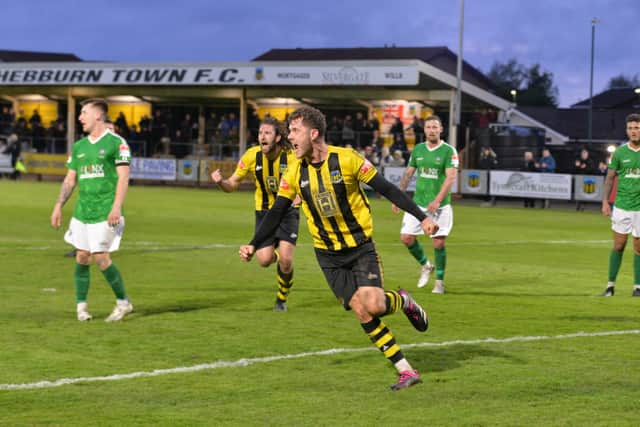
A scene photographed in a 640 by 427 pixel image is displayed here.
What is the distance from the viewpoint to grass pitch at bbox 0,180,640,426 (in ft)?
22.9

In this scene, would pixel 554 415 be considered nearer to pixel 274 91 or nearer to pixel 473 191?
pixel 473 191

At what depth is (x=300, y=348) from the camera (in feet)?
30.5

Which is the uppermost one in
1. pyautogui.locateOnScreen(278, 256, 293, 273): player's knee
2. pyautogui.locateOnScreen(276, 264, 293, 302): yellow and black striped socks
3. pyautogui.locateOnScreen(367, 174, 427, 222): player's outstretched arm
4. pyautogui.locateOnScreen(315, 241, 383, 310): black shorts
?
pyautogui.locateOnScreen(367, 174, 427, 222): player's outstretched arm

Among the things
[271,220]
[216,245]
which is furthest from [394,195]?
[216,245]

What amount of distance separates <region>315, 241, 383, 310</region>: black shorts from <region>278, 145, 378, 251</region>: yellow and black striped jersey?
0.21 feet

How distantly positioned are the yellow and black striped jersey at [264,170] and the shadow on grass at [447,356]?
321 centimetres

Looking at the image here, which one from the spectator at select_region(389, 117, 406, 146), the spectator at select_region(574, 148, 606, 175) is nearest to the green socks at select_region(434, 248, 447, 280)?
the spectator at select_region(574, 148, 606, 175)

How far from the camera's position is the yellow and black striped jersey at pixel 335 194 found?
7890 millimetres

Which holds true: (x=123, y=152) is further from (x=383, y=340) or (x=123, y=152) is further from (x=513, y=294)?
(x=513, y=294)

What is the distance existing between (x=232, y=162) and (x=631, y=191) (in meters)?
31.3

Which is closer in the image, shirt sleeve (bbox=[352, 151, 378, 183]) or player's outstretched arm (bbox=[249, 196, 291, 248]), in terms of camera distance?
shirt sleeve (bbox=[352, 151, 378, 183])

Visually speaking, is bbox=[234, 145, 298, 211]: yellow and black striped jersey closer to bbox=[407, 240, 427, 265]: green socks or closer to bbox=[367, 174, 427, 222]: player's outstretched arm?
bbox=[407, 240, 427, 265]: green socks

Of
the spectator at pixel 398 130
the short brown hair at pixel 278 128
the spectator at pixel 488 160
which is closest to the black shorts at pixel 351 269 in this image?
the short brown hair at pixel 278 128

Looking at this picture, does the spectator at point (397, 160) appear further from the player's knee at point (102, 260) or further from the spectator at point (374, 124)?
the player's knee at point (102, 260)
